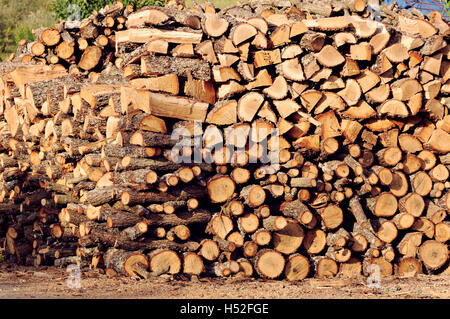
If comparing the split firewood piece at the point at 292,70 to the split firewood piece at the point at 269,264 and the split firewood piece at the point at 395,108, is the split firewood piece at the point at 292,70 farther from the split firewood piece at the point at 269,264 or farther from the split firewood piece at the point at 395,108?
the split firewood piece at the point at 269,264

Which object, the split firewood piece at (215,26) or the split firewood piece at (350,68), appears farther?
the split firewood piece at (350,68)

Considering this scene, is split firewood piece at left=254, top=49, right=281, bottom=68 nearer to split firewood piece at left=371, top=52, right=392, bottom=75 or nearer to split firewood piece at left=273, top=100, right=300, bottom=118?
split firewood piece at left=273, top=100, right=300, bottom=118

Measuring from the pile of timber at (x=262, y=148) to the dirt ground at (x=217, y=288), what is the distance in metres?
0.23

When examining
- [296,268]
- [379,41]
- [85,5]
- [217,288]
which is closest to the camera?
[217,288]

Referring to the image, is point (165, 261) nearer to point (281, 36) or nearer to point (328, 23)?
point (281, 36)

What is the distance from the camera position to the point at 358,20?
19.8ft

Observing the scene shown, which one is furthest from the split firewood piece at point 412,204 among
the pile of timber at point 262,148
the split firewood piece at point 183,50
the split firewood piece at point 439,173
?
the split firewood piece at point 183,50

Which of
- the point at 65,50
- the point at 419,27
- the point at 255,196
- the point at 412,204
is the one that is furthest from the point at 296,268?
the point at 65,50

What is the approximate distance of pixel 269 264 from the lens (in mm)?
5430

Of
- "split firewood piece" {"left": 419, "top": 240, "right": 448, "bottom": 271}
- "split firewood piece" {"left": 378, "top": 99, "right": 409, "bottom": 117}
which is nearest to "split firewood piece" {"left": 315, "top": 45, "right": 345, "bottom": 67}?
"split firewood piece" {"left": 378, "top": 99, "right": 409, "bottom": 117}

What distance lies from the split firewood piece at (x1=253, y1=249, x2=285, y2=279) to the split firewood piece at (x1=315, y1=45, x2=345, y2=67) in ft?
6.86

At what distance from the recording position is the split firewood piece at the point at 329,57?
5.80m

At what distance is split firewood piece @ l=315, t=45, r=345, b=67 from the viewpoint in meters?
5.80

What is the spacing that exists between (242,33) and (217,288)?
2640mm
